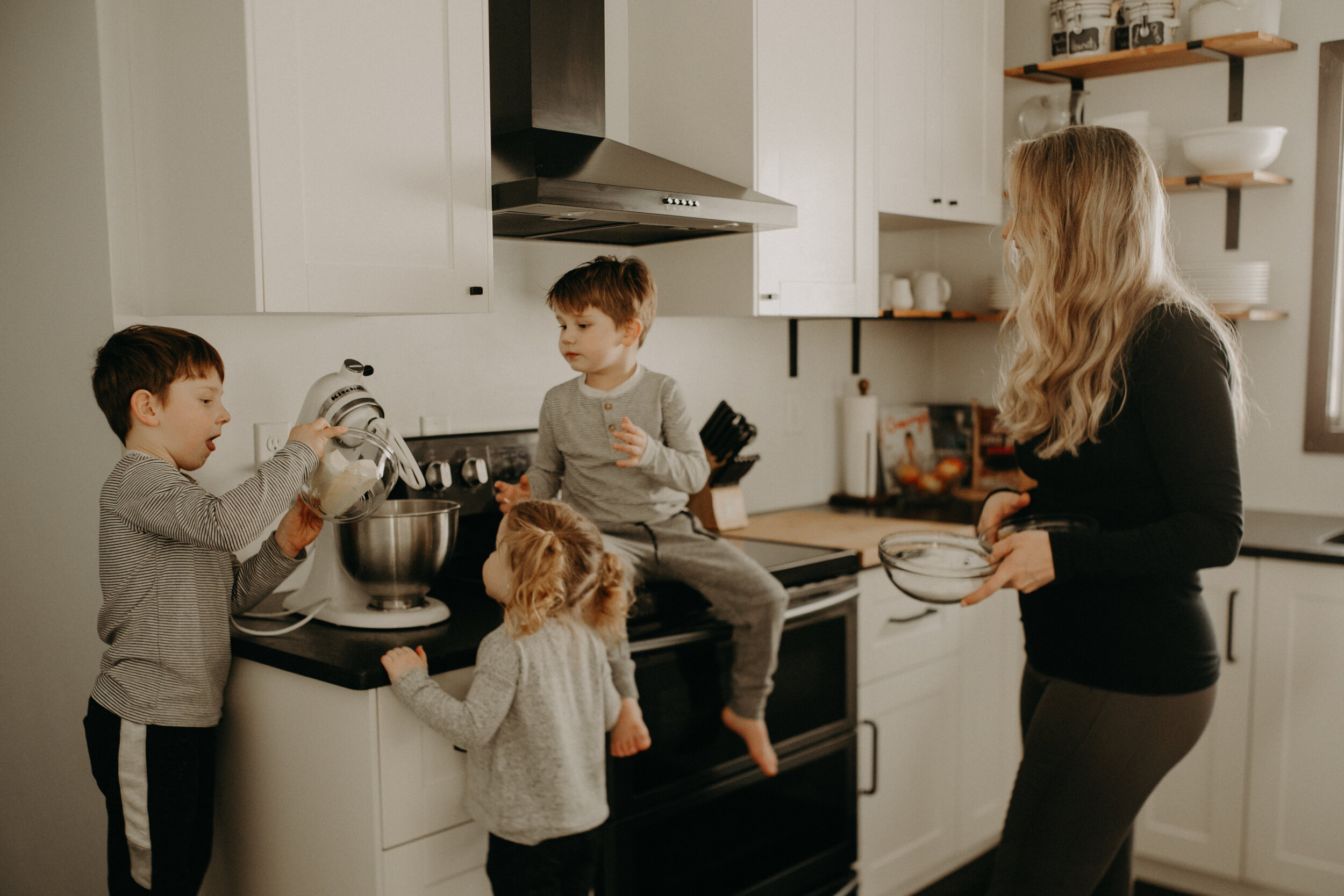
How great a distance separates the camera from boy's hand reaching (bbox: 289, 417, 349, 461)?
1605mm

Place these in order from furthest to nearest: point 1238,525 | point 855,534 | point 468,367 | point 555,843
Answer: point 855,534, point 468,367, point 555,843, point 1238,525

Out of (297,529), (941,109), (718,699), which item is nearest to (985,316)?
(941,109)

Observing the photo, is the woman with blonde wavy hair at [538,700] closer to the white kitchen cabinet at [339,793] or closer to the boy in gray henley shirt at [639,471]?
the white kitchen cabinet at [339,793]

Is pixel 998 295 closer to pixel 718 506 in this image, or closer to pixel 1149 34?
pixel 1149 34

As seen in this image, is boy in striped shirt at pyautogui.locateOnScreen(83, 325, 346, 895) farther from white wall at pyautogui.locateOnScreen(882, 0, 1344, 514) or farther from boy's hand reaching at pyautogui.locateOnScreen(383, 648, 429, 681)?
white wall at pyautogui.locateOnScreen(882, 0, 1344, 514)

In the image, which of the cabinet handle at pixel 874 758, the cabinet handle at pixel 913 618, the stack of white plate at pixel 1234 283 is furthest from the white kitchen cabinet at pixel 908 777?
the stack of white plate at pixel 1234 283

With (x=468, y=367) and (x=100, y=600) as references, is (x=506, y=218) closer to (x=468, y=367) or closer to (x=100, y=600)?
(x=468, y=367)

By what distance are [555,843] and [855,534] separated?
1218mm

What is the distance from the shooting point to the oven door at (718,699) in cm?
184

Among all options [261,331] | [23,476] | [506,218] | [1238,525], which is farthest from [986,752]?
[23,476]

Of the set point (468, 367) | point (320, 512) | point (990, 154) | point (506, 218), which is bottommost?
point (320, 512)

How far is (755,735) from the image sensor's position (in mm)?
1984

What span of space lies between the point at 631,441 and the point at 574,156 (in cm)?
56

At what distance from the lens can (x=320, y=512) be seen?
1710 mm
